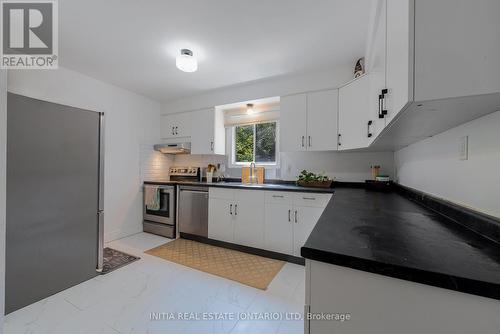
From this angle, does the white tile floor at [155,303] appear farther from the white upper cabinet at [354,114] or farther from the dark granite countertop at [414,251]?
the white upper cabinet at [354,114]

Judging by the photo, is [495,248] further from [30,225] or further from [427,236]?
[30,225]

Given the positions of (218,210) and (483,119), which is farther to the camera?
(218,210)

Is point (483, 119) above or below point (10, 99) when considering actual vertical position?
below

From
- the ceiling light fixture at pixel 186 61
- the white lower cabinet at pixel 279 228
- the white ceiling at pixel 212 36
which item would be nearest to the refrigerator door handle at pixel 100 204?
the white ceiling at pixel 212 36

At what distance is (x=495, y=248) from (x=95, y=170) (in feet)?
8.70

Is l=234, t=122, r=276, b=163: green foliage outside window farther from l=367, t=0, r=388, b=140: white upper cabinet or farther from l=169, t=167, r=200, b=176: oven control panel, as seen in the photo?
l=367, t=0, r=388, b=140: white upper cabinet

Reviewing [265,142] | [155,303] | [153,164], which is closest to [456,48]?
[155,303]

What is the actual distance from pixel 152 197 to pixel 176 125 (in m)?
1.34

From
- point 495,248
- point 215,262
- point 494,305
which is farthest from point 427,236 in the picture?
point 215,262

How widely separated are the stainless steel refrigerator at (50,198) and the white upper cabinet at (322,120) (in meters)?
2.37

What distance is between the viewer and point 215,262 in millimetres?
2312

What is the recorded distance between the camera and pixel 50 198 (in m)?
1.63

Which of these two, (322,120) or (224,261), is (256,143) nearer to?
(322,120)

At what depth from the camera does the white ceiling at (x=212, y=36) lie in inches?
61.2
